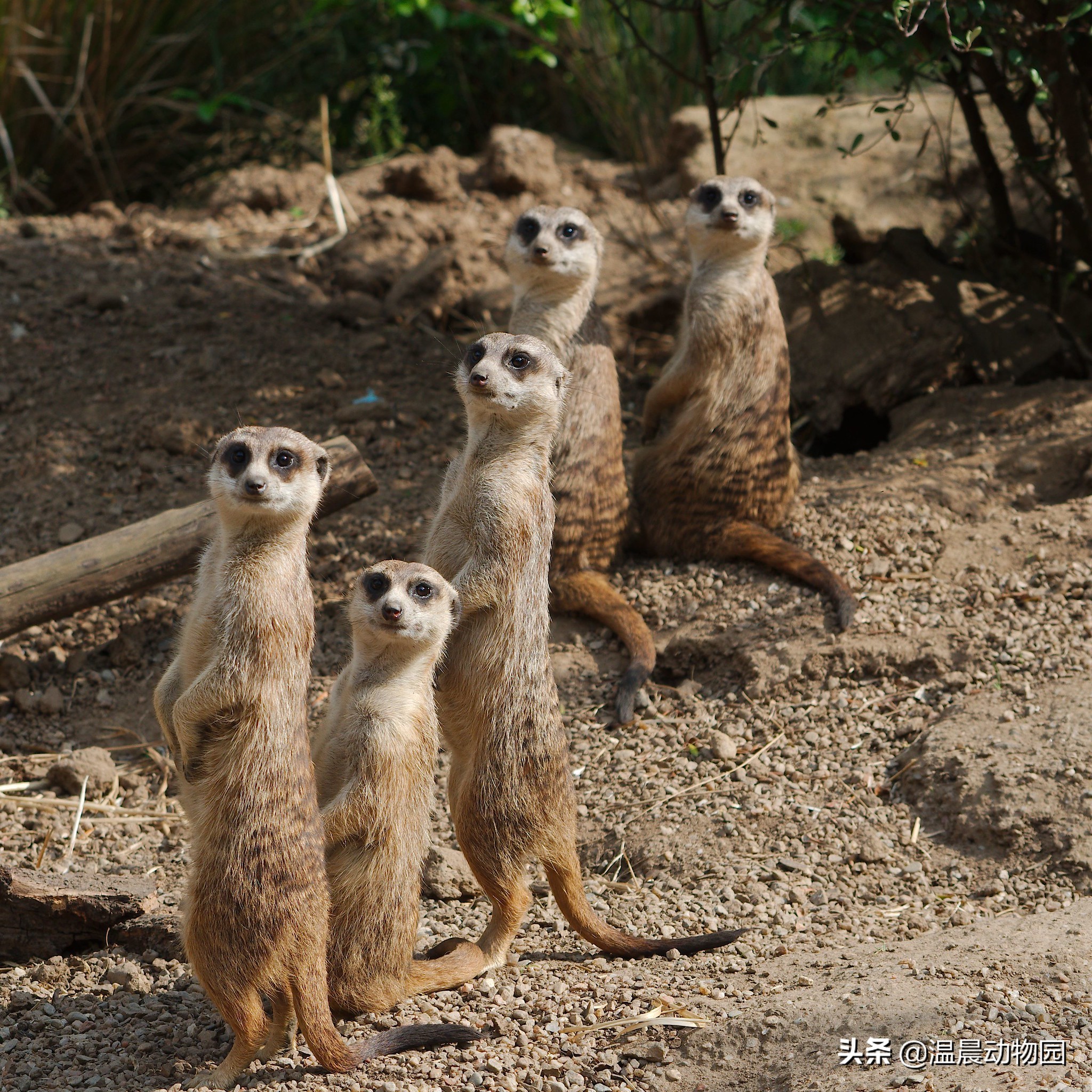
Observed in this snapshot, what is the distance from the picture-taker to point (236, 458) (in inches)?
111

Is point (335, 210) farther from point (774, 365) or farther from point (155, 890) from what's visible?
point (155, 890)

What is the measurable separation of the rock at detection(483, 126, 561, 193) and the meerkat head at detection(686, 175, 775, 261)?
6.86 feet

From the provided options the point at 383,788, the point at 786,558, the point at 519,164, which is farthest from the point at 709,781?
the point at 519,164

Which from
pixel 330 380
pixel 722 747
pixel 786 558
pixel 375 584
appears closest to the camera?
pixel 375 584

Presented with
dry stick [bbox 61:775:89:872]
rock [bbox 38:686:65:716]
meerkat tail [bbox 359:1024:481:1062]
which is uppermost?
rock [bbox 38:686:65:716]

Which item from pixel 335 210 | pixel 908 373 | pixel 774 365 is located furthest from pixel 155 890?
pixel 335 210

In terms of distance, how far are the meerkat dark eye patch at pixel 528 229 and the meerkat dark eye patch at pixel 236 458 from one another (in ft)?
7.80

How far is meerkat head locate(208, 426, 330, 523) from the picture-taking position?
279 centimetres

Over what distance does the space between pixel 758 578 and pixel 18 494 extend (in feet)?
9.90

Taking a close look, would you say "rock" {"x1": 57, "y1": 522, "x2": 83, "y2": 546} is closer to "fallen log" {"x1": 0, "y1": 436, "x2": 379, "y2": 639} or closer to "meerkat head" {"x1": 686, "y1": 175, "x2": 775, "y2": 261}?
"fallen log" {"x1": 0, "y1": 436, "x2": 379, "y2": 639}

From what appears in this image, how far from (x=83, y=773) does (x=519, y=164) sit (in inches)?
178

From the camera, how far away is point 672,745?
4.11 meters

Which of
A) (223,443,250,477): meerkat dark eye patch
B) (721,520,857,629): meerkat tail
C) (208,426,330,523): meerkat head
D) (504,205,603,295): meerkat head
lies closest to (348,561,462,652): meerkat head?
(208,426,330,523): meerkat head

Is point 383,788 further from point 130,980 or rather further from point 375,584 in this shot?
point 130,980
